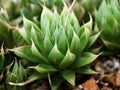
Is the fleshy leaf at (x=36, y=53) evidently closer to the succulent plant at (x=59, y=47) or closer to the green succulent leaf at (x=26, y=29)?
the succulent plant at (x=59, y=47)

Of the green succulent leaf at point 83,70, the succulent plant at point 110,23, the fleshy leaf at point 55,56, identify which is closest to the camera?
the fleshy leaf at point 55,56

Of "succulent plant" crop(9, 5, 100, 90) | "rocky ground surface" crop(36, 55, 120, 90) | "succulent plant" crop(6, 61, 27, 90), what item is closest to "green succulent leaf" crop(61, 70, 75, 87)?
"succulent plant" crop(9, 5, 100, 90)

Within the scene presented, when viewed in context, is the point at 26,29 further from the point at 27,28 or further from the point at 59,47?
the point at 59,47

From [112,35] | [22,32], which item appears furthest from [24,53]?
[112,35]

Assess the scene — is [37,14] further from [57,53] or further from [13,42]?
[57,53]

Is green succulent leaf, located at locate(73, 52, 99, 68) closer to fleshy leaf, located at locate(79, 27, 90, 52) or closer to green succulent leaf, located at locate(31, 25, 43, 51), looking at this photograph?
fleshy leaf, located at locate(79, 27, 90, 52)

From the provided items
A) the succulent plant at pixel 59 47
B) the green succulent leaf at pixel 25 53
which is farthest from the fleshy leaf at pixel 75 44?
the green succulent leaf at pixel 25 53
